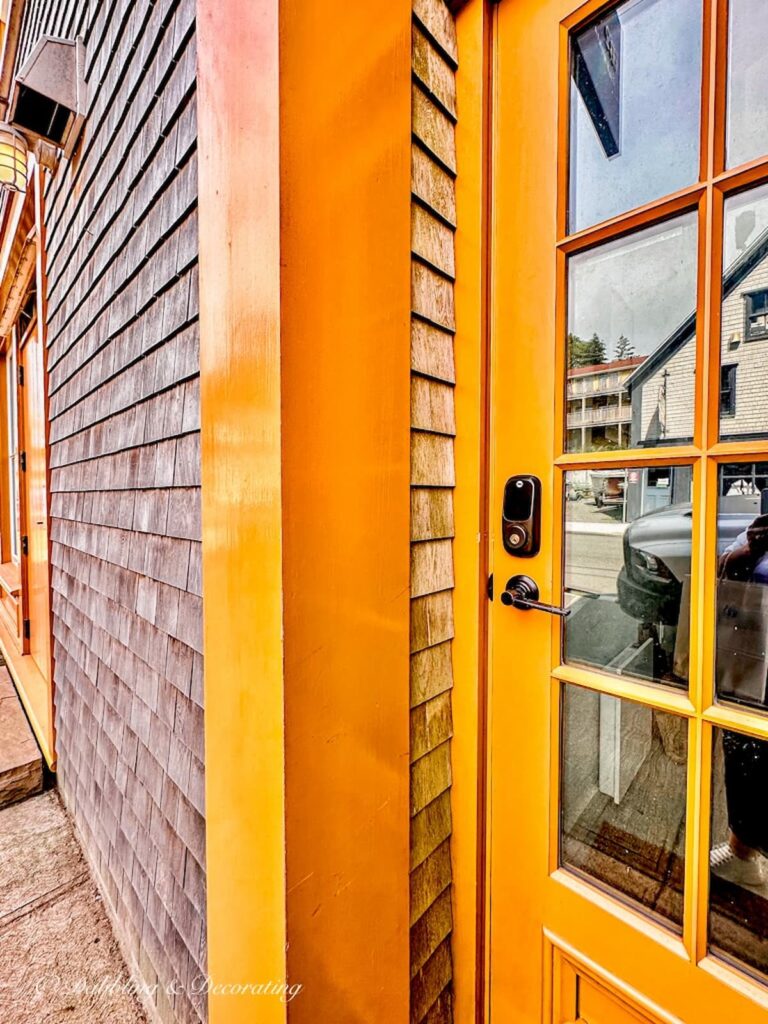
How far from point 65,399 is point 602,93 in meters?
2.23

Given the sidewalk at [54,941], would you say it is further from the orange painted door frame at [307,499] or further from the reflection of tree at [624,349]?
the reflection of tree at [624,349]

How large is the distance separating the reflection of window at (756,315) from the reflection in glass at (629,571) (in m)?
0.20

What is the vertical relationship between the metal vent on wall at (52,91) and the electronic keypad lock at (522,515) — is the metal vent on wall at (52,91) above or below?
above

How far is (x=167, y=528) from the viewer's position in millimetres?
1125

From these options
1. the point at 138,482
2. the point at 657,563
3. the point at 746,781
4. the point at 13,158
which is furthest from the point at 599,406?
the point at 13,158

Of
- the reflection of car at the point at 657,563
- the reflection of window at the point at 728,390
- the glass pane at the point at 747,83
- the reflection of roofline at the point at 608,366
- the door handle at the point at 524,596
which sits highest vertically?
the glass pane at the point at 747,83

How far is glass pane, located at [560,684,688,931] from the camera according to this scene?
29.8 inches

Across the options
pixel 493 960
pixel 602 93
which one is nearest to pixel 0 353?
pixel 602 93

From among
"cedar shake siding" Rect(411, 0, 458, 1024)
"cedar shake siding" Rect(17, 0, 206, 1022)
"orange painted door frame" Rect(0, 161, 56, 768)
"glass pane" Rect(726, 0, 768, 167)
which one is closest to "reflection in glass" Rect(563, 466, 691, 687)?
"cedar shake siding" Rect(411, 0, 458, 1024)

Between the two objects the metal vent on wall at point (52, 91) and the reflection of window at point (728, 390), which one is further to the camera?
the metal vent on wall at point (52, 91)

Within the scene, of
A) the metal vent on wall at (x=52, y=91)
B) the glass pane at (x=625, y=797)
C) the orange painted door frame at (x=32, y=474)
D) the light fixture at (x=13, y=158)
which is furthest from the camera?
the orange painted door frame at (x=32, y=474)

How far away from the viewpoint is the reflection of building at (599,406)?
0.80 m

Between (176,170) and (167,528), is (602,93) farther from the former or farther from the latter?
(167,528)

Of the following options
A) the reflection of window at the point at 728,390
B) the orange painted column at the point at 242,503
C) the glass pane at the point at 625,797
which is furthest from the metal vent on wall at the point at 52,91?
the glass pane at the point at 625,797
